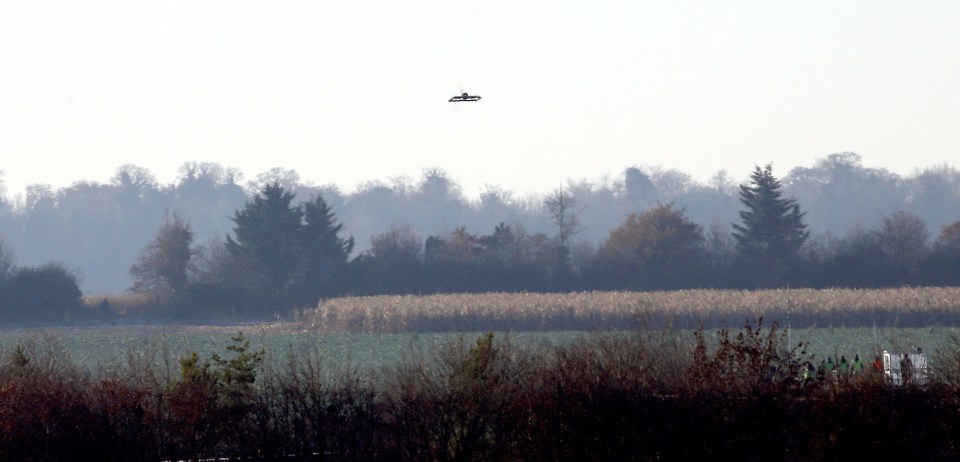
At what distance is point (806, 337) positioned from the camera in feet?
138

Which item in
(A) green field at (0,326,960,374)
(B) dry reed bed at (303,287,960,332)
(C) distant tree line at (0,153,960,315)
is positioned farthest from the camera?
(C) distant tree line at (0,153,960,315)

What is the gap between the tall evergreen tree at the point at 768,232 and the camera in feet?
226

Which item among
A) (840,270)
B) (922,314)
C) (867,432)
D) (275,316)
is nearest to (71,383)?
(867,432)

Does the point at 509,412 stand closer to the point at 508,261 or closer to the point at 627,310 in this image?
the point at 627,310

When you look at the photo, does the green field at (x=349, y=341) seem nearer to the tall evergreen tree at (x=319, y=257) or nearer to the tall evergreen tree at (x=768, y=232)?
the tall evergreen tree at (x=319, y=257)

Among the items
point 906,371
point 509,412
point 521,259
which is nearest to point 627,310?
point 521,259

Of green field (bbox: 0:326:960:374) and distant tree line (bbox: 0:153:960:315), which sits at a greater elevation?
distant tree line (bbox: 0:153:960:315)

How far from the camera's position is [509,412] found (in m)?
14.9

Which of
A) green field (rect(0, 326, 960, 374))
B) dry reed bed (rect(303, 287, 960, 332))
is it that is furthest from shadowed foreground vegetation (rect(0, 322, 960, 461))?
dry reed bed (rect(303, 287, 960, 332))

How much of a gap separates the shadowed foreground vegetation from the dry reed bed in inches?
1149

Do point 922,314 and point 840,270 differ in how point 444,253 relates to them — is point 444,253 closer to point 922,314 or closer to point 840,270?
point 840,270

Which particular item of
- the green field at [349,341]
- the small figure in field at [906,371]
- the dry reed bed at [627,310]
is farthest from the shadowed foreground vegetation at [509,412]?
the dry reed bed at [627,310]

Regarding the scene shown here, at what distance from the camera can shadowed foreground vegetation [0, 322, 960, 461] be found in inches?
547

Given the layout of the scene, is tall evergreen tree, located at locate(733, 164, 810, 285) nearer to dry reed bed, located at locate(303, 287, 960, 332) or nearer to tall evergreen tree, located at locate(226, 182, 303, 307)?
dry reed bed, located at locate(303, 287, 960, 332)
